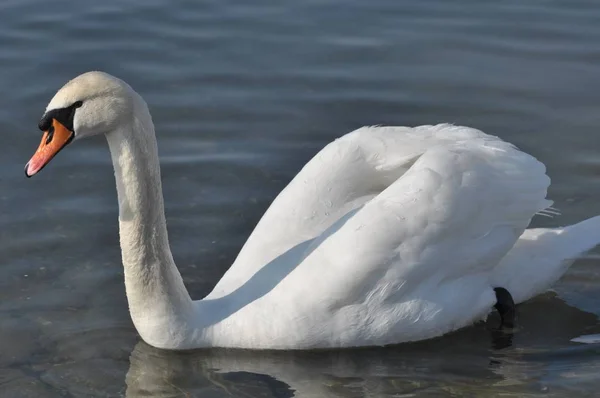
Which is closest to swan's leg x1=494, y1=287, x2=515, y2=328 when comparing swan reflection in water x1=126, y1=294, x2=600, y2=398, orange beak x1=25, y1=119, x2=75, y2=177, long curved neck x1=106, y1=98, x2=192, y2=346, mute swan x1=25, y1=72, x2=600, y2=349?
mute swan x1=25, y1=72, x2=600, y2=349

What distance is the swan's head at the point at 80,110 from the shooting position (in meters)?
7.06

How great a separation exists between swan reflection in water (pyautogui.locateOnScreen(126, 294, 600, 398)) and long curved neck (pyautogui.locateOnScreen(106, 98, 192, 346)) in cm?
25

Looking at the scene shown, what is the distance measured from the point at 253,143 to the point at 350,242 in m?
3.48

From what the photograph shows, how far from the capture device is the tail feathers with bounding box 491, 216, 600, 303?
8523 millimetres

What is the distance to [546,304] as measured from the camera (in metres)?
8.82

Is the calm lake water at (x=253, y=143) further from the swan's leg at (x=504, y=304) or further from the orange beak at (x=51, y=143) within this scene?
the orange beak at (x=51, y=143)

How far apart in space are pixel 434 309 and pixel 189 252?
2.23 meters

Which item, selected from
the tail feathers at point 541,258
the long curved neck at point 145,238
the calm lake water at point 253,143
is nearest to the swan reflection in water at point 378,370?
the calm lake water at point 253,143

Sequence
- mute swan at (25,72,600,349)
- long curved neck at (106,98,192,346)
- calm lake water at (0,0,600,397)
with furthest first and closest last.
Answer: calm lake water at (0,0,600,397)
mute swan at (25,72,600,349)
long curved neck at (106,98,192,346)

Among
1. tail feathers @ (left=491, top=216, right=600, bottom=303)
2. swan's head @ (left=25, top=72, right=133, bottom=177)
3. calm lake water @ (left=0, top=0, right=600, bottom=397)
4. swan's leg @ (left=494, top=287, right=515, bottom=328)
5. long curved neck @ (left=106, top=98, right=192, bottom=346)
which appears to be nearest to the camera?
swan's head @ (left=25, top=72, right=133, bottom=177)

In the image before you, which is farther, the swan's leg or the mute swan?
the swan's leg

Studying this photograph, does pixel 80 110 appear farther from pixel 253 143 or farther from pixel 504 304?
pixel 253 143

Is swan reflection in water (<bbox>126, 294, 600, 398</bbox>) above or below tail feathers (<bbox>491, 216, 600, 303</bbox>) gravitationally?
below

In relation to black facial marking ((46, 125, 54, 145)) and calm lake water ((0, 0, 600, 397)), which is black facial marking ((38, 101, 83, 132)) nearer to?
black facial marking ((46, 125, 54, 145))
